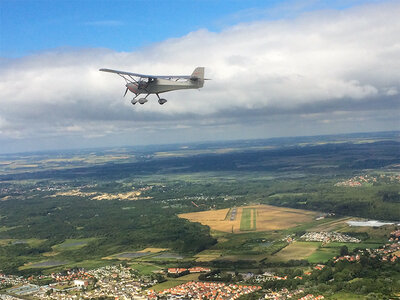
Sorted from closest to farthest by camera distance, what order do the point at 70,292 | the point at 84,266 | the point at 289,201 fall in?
1. the point at 70,292
2. the point at 84,266
3. the point at 289,201

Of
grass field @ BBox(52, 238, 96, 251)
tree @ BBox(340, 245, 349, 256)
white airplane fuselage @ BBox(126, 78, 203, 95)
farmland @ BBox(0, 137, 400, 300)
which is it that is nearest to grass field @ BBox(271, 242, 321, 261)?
farmland @ BBox(0, 137, 400, 300)

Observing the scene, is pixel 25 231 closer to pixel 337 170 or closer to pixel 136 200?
pixel 136 200

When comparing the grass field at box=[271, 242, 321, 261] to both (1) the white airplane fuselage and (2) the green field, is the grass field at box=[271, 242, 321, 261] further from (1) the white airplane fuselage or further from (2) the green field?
(1) the white airplane fuselage

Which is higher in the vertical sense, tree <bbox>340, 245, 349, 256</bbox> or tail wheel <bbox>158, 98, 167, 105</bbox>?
tail wheel <bbox>158, 98, 167, 105</bbox>

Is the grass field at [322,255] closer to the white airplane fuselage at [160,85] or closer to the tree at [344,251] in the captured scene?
A: the tree at [344,251]

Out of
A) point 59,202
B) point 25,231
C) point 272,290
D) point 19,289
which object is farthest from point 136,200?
point 272,290

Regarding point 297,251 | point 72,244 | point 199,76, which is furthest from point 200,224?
point 199,76
